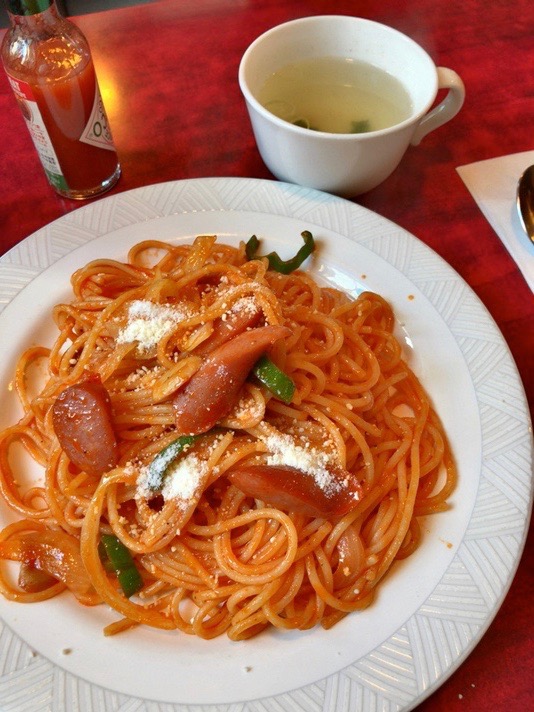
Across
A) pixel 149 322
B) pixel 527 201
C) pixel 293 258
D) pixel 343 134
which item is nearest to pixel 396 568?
pixel 149 322

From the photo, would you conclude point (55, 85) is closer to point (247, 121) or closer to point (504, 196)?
point (247, 121)

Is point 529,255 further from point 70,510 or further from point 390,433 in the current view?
point 70,510

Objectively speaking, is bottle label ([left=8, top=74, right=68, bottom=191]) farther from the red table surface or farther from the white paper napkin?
the white paper napkin

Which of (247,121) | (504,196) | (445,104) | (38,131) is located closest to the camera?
(38,131)

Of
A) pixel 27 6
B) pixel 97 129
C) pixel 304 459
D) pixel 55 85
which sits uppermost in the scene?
pixel 27 6

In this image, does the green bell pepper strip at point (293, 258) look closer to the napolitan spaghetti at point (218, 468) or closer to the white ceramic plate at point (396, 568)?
the white ceramic plate at point (396, 568)

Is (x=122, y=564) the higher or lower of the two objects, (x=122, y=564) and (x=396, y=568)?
the higher

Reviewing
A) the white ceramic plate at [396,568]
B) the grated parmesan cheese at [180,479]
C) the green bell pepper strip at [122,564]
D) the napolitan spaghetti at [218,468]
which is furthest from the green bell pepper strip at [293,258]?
the green bell pepper strip at [122,564]

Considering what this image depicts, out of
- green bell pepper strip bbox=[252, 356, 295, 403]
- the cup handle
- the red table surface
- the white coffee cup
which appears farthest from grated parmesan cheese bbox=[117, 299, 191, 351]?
the cup handle
